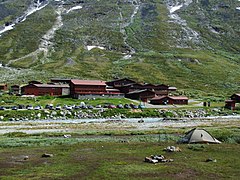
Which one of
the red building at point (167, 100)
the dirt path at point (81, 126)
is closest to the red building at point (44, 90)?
the red building at point (167, 100)

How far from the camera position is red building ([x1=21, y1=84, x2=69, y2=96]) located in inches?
4860

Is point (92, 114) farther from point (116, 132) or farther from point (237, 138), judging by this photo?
point (237, 138)

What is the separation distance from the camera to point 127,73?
19362 cm

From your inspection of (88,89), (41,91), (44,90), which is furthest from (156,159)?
(41,91)

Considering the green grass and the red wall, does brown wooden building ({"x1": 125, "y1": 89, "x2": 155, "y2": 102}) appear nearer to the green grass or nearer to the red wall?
the red wall

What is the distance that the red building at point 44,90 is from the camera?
12344 centimetres

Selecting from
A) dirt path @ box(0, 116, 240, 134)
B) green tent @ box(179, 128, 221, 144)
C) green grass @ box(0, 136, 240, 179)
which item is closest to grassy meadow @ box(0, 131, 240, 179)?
green grass @ box(0, 136, 240, 179)

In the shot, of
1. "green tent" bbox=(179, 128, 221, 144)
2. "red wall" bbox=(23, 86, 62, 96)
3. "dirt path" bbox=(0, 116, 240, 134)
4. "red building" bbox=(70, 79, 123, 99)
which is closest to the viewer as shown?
"green tent" bbox=(179, 128, 221, 144)

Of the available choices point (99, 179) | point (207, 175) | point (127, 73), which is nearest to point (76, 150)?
point (99, 179)

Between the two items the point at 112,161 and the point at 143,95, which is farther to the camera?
the point at 143,95

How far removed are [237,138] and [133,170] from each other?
2051 cm

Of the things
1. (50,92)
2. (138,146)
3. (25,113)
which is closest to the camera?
(138,146)

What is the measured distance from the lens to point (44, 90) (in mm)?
125062

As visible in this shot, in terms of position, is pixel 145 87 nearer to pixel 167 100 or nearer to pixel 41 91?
pixel 167 100
